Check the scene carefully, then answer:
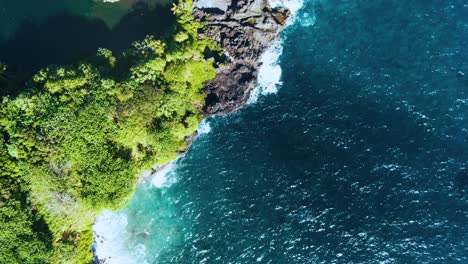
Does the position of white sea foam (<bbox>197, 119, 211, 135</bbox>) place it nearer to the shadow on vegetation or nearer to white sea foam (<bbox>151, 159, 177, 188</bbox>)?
white sea foam (<bbox>151, 159, 177, 188</bbox>)

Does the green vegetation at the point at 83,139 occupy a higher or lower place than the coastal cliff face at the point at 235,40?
lower

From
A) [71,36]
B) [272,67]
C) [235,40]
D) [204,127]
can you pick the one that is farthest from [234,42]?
[71,36]

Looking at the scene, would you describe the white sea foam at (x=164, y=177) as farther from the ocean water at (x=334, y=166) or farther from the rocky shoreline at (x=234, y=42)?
the rocky shoreline at (x=234, y=42)

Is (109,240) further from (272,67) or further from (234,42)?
(272,67)

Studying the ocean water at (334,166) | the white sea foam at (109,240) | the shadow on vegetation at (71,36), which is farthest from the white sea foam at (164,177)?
the shadow on vegetation at (71,36)

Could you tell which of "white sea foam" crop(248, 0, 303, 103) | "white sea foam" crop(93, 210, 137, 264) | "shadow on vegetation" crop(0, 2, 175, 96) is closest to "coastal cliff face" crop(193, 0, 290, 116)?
"white sea foam" crop(248, 0, 303, 103)

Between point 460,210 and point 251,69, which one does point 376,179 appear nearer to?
point 460,210

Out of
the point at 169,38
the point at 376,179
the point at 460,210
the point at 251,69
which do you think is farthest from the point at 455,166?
the point at 169,38
